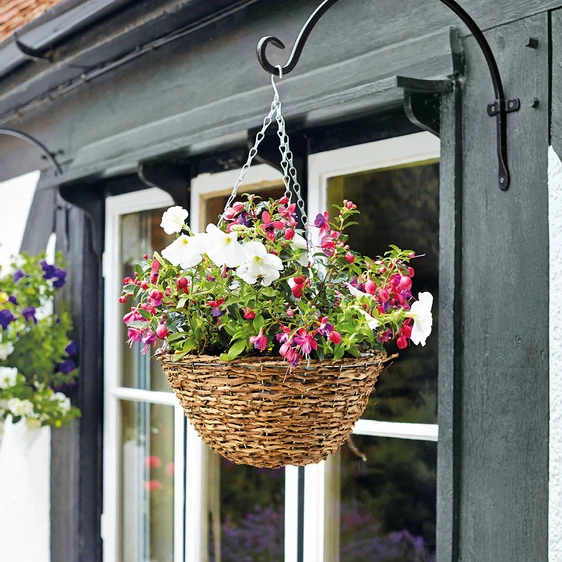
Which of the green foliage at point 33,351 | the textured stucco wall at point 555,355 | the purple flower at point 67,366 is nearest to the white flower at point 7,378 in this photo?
the green foliage at point 33,351

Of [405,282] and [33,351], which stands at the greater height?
[405,282]

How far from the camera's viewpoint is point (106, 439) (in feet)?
11.1

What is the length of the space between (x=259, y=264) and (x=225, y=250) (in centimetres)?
7

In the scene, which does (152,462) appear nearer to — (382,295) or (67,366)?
(67,366)

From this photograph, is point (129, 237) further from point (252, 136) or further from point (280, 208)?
point (280, 208)

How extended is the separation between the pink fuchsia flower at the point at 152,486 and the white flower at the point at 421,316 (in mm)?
1965

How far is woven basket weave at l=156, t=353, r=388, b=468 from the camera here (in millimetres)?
1481

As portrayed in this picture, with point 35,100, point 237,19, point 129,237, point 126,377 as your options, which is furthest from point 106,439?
point 237,19

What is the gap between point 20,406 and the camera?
10.5 ft

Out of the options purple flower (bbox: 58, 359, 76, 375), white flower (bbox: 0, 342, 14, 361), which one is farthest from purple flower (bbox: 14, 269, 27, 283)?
purple flower (bbox: 58, 359, 76, 375)

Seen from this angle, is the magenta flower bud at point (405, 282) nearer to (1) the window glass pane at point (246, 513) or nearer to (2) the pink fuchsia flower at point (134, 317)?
(2) the pink fuchsia flower at point (134, 317)

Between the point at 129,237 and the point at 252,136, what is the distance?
116cm

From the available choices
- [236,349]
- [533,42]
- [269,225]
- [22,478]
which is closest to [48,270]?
[22,478]

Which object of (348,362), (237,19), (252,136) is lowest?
(348,362)
